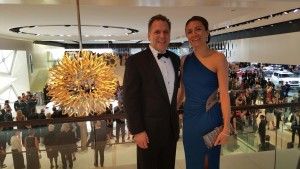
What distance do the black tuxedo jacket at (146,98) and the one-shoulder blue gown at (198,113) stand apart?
6.0 inches

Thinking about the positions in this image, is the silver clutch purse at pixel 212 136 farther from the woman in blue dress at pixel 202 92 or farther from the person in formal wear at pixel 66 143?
the person in formal wear at pixel 66 143

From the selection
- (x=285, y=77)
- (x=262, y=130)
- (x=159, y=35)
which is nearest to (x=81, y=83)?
(x=159, y=35)

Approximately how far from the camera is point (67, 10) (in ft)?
15.9

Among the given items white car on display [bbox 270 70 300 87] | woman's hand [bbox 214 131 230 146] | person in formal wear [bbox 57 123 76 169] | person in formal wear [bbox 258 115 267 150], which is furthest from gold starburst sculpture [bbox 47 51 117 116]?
white car on display [bbox 270 70 300 87]

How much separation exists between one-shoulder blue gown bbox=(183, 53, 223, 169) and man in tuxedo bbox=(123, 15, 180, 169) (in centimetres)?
12

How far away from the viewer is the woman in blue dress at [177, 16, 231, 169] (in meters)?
1.70

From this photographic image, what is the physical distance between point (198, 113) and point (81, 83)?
1279mm

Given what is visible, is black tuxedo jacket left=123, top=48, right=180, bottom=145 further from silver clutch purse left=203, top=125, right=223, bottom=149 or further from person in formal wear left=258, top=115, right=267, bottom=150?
person in formal wear left=258, top=115, right=267, bottom=150

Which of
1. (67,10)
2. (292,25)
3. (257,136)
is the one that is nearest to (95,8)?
(67,10)

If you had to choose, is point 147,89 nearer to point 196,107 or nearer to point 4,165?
point 196,107

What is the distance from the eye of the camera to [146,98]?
1648mm

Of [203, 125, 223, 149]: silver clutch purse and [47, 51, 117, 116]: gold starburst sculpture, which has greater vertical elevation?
[47, 51, 117, 116]: gold starburst sculpture

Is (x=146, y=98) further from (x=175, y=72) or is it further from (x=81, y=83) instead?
(x=81, y=83)

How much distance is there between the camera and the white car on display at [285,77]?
1283cm
